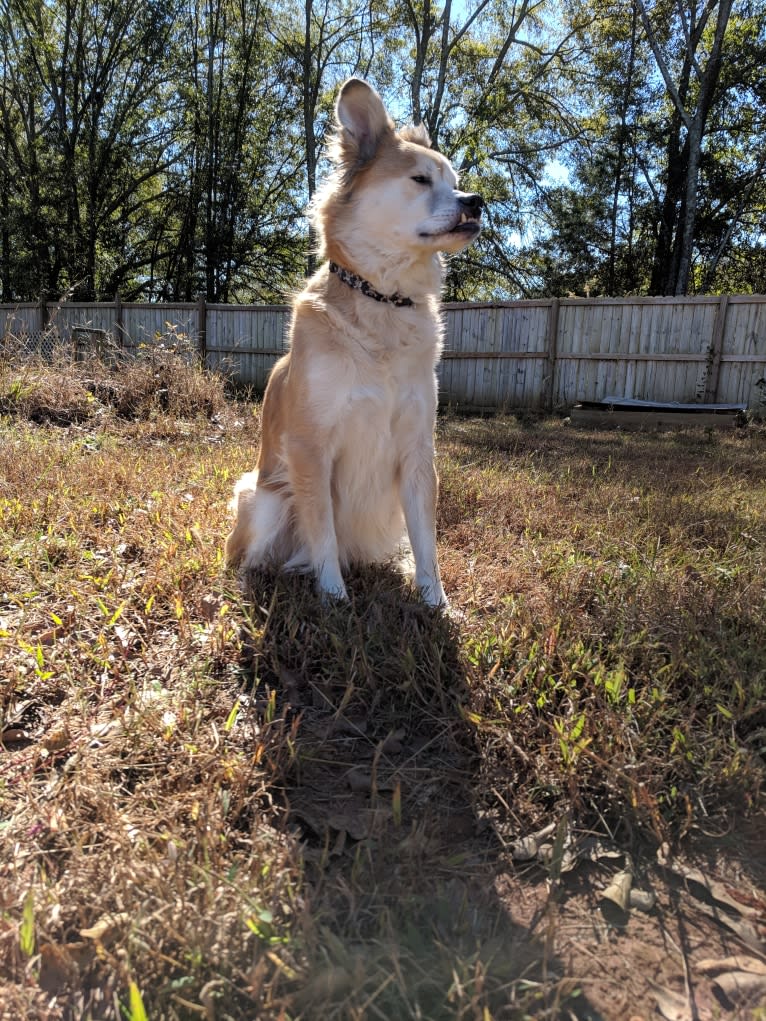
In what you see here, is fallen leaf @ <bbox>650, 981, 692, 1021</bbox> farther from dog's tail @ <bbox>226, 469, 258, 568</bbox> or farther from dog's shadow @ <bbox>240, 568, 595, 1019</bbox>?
dog's tail @ <bbox>226, 469, 258, 568</bbox>

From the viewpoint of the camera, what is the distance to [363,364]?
8.07 ft

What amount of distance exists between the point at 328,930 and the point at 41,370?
7195 mm

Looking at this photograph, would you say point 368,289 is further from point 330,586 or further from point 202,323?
point 202,323

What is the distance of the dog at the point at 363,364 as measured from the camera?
2.50 metres

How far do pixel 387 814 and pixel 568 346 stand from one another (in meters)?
11.7

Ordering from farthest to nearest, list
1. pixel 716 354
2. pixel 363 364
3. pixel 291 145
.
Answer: pixel 291 145 → pixel 716 354 → pixel 363 364

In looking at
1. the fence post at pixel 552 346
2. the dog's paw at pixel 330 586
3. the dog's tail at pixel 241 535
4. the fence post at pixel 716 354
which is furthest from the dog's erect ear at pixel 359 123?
the fence post at pixel 552 346

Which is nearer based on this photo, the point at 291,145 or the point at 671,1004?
the point at 671,1004

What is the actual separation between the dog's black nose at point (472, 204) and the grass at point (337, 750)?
146 cm

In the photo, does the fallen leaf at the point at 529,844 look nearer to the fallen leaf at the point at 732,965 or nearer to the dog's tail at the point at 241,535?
the fallen leaf at the point at 732,965

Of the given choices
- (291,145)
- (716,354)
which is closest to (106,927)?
(716,354)

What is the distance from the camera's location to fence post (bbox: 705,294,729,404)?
35.3 ft

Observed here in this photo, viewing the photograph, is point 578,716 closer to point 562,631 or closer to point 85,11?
point 562,631

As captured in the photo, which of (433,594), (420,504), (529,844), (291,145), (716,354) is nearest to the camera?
(529,844)
